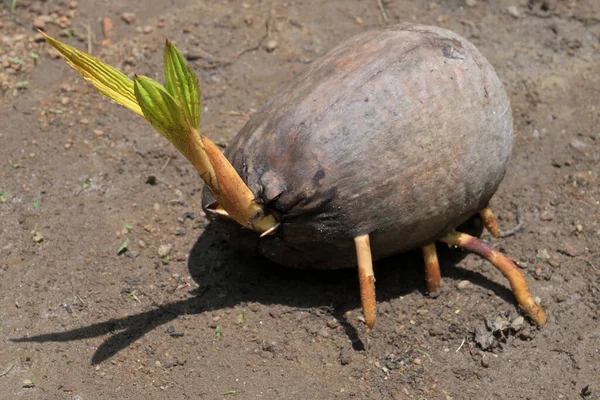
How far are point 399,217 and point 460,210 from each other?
363 millimetres

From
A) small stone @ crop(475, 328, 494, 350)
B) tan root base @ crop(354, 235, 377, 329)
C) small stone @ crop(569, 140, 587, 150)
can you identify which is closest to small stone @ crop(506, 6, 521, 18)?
small stone @ crop(569, 140, 587, 150)

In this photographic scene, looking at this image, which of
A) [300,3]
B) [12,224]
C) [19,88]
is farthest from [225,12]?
[12,224]

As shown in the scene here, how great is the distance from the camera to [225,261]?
3893 mm

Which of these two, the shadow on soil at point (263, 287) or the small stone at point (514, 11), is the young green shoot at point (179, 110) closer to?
the shadow on soil at point (263, 287)

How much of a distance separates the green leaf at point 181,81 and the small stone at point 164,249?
121cm

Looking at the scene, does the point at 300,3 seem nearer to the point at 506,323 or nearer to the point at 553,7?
the point at 553,7

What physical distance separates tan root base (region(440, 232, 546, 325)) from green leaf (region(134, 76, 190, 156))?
1.48 metres

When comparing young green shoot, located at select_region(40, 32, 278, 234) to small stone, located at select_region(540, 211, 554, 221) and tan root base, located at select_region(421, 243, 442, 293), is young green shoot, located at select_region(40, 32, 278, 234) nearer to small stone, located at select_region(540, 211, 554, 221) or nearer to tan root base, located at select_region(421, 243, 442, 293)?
tan root base, located at select_region(421, 243, 442, 293)

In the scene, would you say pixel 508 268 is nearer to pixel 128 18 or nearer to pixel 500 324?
pixel 500 324

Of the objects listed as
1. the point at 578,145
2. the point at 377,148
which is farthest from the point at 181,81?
the point at 578,145

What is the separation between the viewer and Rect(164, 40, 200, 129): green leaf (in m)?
2.73

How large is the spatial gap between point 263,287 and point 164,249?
1.96 feet

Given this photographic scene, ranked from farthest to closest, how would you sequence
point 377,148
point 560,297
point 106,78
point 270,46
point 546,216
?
point 270,46 → point 546,216 → point 560,297 → point 377,148 → point 106,78

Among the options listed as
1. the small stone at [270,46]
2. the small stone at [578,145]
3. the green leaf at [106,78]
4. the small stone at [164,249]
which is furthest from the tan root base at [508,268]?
the small stone at [270,46]
